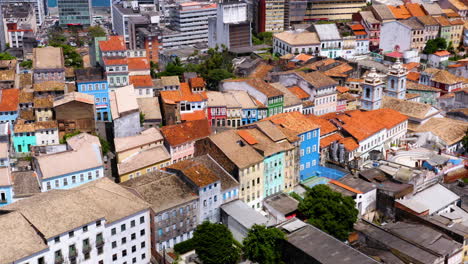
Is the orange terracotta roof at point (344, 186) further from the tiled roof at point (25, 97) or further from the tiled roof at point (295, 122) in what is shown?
the tiled roof at point (25, 97)

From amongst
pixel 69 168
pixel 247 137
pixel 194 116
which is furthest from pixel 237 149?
pixel 194 116

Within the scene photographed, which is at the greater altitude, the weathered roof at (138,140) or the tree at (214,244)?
the weathered roof at (138,140)

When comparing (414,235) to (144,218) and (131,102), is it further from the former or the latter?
(131,102)

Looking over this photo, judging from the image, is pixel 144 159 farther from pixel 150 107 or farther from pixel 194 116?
pixel 150 107

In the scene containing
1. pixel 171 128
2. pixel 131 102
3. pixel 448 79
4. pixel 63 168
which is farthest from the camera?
pixel 448 79

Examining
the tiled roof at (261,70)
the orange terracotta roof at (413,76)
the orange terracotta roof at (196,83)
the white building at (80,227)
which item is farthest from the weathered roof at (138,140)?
Answer: the orange terracotta roof at (413,76)

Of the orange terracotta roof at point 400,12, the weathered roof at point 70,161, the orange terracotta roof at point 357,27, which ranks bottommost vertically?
the weathered roof at point 70,161

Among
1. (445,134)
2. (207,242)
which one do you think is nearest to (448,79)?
(445,134)
